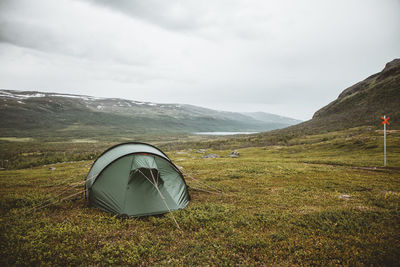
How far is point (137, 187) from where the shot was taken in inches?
388

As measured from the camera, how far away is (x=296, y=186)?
1441 centimetres

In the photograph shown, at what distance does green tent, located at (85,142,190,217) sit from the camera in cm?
952

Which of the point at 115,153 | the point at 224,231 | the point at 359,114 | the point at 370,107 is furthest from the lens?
the point at 370,107

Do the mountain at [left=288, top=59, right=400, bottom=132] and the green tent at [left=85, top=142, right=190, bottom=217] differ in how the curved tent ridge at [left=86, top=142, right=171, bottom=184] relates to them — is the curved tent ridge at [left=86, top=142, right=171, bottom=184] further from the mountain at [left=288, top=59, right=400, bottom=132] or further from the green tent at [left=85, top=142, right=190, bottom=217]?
the mountain at [left=288, top=59, right=400, bottom=132]

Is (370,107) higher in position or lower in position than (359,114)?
higher

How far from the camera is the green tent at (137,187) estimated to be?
9.52m

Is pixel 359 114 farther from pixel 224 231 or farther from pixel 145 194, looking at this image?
pixel 145 194

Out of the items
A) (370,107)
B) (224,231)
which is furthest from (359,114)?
(224,231)

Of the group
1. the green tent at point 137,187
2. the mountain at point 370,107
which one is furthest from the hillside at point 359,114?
the green tent at point 137,187

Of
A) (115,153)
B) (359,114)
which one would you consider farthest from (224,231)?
(359,114)

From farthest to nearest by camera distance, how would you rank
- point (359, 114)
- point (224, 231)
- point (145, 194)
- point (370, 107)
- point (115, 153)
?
point (370, 107) < point (359, 114) < point (115, 153) < point (145, 194) < point (224, 231)

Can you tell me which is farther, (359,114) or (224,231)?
(359,114)

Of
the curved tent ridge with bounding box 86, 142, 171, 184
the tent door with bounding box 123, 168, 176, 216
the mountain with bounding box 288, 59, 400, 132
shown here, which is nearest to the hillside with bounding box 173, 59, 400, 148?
the mountain with bounding box 288, 59, 400, 132

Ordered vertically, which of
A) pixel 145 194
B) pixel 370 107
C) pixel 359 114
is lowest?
pixel 145 194
